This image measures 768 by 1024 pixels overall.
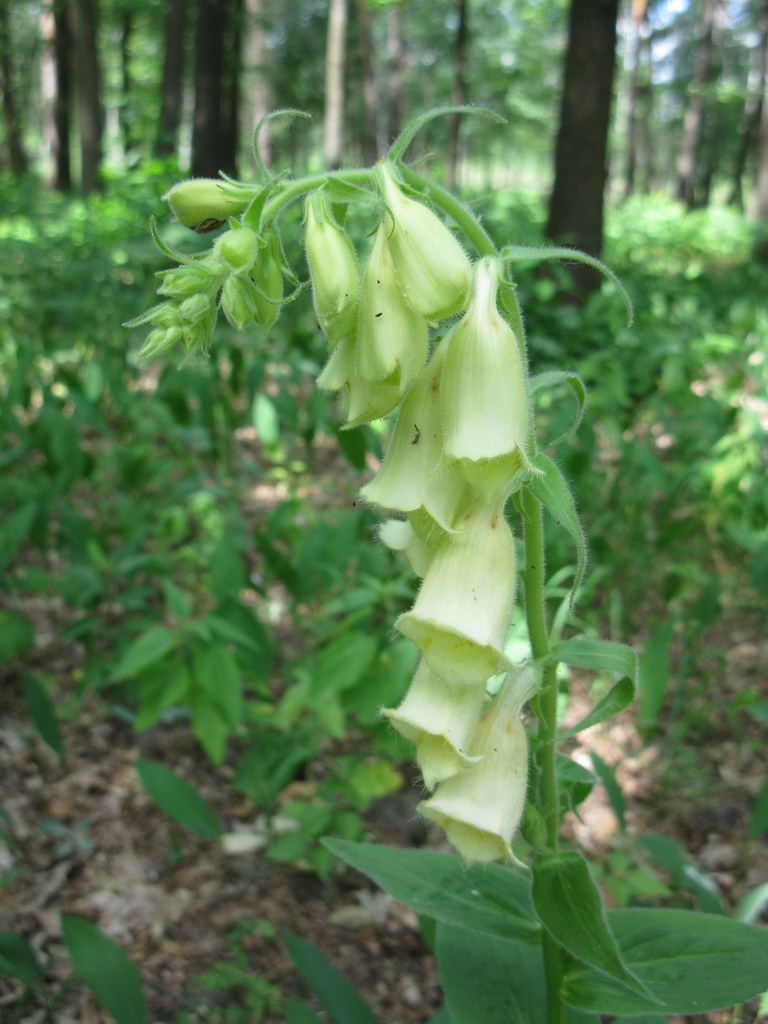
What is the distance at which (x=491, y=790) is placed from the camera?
1.08 m

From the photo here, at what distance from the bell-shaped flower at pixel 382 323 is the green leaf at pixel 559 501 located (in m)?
0.22

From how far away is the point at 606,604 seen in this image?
3.31 m

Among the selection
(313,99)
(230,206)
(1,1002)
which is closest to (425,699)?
(230,206)

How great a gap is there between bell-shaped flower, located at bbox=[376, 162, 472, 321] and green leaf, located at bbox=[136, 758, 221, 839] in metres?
1.42

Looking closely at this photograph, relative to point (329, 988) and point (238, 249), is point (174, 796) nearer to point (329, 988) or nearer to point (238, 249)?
point (329, 988)

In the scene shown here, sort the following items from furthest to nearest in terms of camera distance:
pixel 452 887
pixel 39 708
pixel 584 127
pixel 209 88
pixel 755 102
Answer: pixel 755 102 < pixel 209 88 < pixel 584 127 < pixel 39 708 < pixel 452 887

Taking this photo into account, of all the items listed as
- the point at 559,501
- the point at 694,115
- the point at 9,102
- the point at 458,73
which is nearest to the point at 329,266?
the point at 559,501

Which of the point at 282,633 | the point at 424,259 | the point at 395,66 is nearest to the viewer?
the point at 424,259

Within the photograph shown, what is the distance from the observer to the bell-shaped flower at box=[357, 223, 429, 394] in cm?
97

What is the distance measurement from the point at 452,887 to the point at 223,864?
1.27 metres

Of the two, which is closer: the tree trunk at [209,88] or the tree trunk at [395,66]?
the tree trunk at [209,88]

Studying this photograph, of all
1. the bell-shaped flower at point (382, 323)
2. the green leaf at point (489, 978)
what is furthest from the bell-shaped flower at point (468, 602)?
the green leaf at point (489, 978)

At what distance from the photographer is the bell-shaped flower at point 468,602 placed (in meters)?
1.01

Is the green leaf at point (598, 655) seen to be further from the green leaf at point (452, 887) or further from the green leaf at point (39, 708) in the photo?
the green leaf at point (39, 708)
